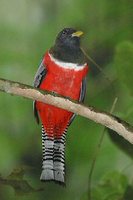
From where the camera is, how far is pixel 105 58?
2258 mm

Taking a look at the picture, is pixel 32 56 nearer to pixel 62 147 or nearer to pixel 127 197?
pixel 62 147

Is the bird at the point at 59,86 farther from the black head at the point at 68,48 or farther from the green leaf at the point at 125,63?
the green leaf at the point at 125,63

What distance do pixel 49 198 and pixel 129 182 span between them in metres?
0.32

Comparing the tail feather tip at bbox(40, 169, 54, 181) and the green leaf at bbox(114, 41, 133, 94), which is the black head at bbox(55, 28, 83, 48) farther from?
the tail feather tip at bbox(40, 169, 54, 181)

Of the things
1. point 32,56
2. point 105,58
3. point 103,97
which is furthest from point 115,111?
point 32,56

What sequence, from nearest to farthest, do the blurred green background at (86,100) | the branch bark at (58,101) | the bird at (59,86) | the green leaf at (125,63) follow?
the branch bark at (58,101)
the bird at (59,86)
the green leaf at (125,63)
the blurred green background at (86,100)

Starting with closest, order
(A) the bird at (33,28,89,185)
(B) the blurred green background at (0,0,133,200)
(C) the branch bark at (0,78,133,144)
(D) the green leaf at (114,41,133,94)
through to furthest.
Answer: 1. (C) the branch bark at (0,78,133,144)
2. (A) the bird at (33,28,89,185)
3. (D) the green leaf at (114,41,133,94)
4. (B) the blurred green background at (0,0,133,200)

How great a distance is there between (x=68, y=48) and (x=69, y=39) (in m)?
0.04

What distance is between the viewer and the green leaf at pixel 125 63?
6.71ft

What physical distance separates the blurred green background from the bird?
0.18 m

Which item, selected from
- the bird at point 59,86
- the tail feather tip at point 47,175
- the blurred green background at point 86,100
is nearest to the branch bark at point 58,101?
the bird at point 59,86

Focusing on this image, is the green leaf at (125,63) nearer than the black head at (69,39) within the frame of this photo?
No

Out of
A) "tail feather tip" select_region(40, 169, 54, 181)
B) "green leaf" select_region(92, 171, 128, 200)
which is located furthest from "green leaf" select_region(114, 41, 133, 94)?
"tail feather tip" select_region(40, 169, 54, 181)

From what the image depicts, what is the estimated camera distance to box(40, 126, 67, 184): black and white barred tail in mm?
1931
